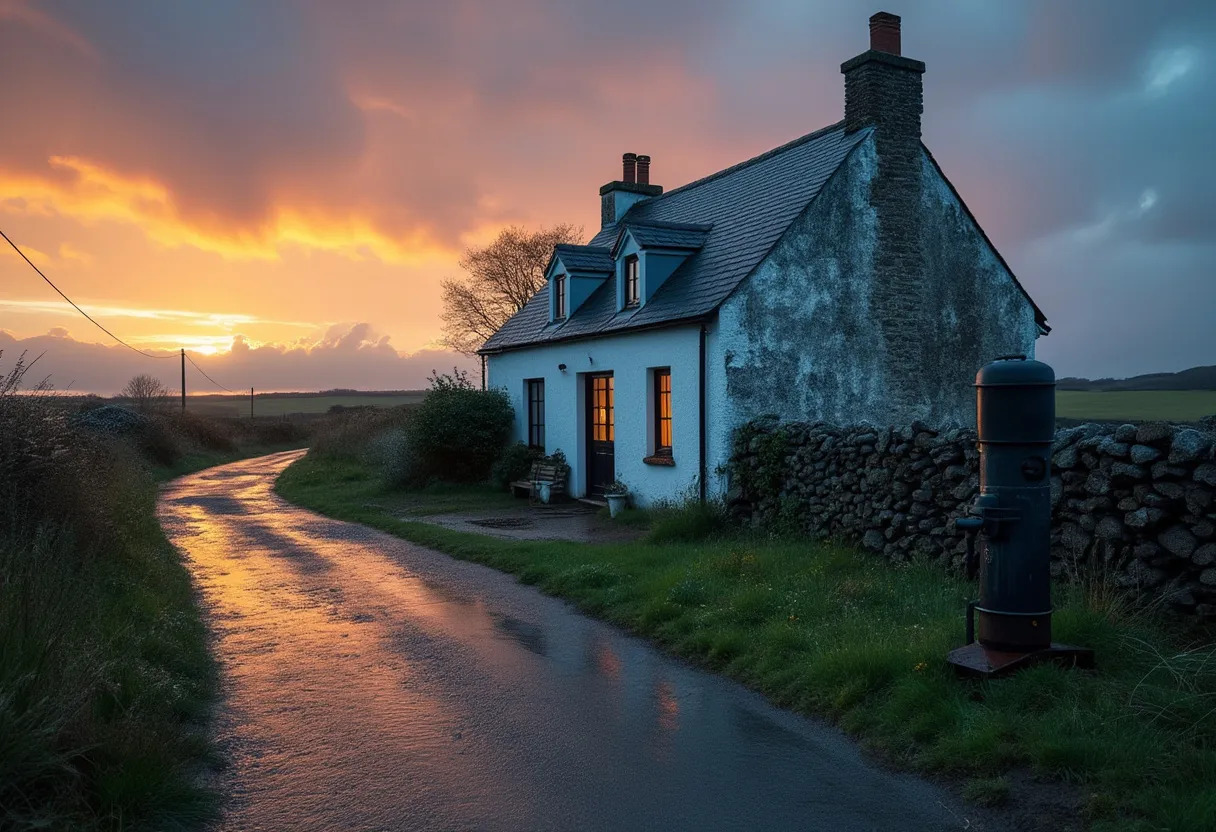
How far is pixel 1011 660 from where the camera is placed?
5766 millimetres

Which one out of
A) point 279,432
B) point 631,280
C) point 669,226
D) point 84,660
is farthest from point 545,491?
point 279,432

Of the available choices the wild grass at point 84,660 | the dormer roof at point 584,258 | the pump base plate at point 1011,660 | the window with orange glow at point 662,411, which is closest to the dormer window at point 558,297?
the dormer roof at point 584,258

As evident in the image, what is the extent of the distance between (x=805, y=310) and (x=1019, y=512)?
10.3 metres

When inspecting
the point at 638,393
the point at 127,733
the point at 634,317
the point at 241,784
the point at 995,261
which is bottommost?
the point at 241,784

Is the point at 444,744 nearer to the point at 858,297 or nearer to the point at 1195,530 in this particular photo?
the point at 1195,530

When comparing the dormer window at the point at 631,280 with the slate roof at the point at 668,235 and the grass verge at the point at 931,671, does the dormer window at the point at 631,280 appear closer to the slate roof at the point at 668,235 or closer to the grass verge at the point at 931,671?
the slate roof at the point at 668,235

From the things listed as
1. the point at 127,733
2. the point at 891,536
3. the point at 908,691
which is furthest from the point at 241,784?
the point at 891,536

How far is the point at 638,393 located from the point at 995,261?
25.9 feet

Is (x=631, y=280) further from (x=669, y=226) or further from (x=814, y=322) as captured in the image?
(x=814, y=322)

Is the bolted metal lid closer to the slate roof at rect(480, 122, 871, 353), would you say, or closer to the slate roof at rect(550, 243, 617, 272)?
the slate roof at rect(480, 122, 871, 353)

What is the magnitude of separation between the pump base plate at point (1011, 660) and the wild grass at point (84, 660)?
4537 mm

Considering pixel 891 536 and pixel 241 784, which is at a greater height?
pixel 891 536

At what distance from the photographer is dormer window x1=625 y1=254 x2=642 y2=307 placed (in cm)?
1870

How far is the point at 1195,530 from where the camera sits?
23.1ft
